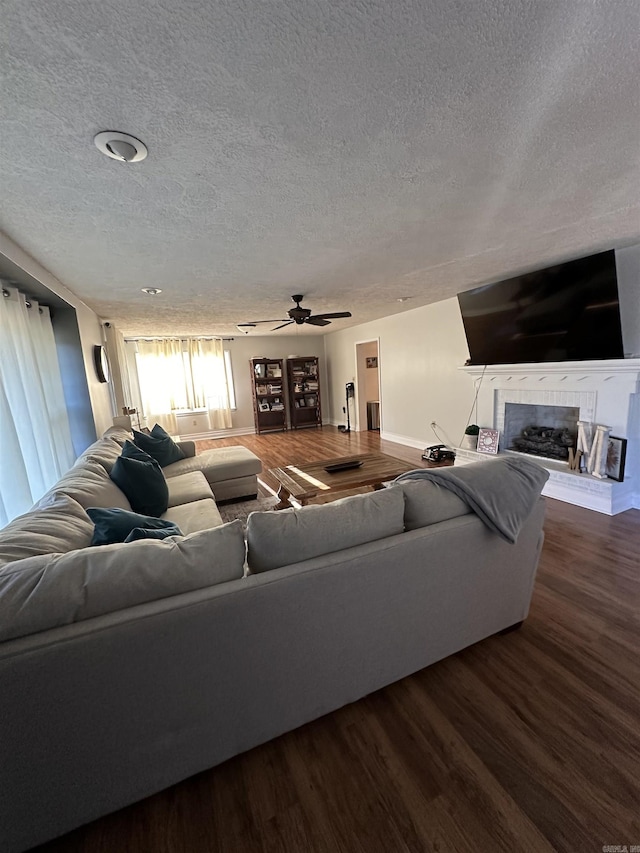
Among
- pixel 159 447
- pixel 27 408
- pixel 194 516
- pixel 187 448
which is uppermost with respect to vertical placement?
pixel 27 408

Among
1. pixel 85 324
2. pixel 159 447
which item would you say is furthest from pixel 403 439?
pixel 85 324

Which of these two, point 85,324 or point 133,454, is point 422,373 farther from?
point 85,324

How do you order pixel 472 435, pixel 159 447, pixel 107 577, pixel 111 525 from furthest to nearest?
pixel 472 435
pixel 159 447
pixel 111 525
pixel 107 577

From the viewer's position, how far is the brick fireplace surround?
2.96 m

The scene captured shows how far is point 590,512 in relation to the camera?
304 cm

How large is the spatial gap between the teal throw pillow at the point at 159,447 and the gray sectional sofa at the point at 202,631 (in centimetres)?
193

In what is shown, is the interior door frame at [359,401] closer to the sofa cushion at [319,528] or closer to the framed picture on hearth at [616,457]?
the framed picture on hearth at [616,457]

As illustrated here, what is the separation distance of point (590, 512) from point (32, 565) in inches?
153

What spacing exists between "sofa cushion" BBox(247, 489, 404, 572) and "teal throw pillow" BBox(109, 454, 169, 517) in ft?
4.81

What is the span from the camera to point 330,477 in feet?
9.83

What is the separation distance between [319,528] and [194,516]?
1.40 m

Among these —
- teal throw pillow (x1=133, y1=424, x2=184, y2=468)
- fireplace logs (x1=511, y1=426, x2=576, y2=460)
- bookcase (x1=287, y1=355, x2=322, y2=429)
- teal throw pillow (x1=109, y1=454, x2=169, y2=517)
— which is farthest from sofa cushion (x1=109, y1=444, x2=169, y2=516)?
bookcase (x1=287, y1=355, x2=322, y2=429)

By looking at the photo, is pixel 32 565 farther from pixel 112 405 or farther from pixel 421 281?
pixel 112 405

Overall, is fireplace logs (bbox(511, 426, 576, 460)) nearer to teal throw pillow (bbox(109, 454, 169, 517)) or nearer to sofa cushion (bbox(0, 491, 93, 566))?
teal throw pillow (bbox(109, 454, 169, 517))
